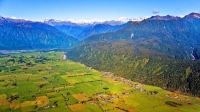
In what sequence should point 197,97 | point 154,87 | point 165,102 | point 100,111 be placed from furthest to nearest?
point 154,87 → point 197,97 → point 165,102 → point 100,111

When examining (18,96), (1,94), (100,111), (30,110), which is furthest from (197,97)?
(1,94)

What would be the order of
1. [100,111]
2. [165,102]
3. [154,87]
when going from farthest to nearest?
[154,87] < [165,102] < [100,111]

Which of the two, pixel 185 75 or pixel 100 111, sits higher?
pixel 185 75

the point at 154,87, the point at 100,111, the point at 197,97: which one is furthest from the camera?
the point at 154,87

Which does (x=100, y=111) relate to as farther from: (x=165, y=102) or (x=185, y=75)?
(x=185, y=75)

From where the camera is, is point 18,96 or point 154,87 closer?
point 18,96

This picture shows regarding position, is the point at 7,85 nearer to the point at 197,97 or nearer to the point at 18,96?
the point at 18,96

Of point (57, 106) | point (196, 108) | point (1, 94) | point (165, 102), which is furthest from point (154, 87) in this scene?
point (1, 94)

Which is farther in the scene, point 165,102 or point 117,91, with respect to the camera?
point 117,91

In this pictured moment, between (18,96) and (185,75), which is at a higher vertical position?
(185,75)
